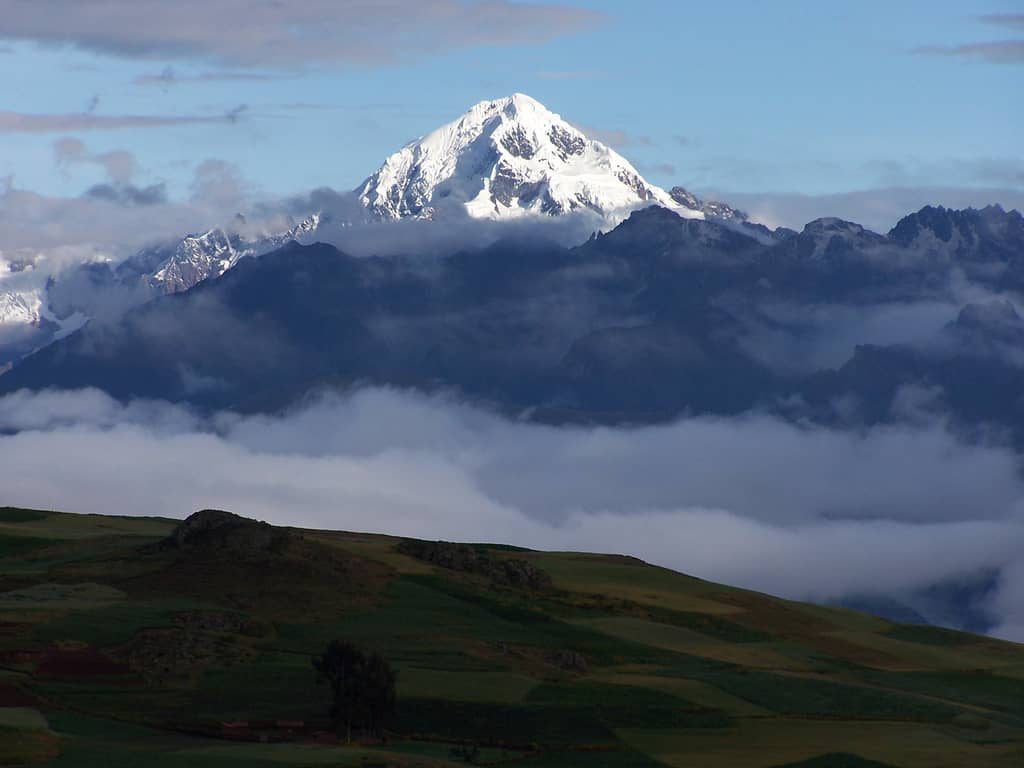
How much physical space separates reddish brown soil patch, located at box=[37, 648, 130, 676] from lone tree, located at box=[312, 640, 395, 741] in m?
19.6

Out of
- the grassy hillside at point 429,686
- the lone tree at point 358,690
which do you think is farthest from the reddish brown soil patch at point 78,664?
the lone tree at point 358,690

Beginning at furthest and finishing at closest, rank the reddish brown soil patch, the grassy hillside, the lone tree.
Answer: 1. the reddish brown soil patch
2. the lone tree
3. the grassy hillside

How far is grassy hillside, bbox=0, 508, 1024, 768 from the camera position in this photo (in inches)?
5315

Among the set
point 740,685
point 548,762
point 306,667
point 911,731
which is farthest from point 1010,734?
point 306,667

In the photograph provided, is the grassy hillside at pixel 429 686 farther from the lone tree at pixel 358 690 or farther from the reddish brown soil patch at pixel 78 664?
the lone tree at pixel 358 690

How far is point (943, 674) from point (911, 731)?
41.9m

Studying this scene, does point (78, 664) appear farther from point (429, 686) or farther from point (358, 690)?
point (429, 686)

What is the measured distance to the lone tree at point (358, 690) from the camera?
14075 centimetres

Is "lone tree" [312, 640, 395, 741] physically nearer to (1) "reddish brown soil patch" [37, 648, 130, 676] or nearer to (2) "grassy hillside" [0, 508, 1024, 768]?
(2) "grassy hillside" [0, 508, 1024, 768]

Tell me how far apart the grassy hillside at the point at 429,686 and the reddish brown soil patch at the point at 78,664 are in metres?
0.29

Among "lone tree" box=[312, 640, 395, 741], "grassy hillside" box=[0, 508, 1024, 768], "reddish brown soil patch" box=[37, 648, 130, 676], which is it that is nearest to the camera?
"grassy hillside" box=[0, 508, 1024, 768]

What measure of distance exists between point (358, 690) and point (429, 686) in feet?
46.1

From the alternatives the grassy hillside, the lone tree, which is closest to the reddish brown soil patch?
the grassy hillside

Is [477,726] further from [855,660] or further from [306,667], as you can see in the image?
[855,660]
